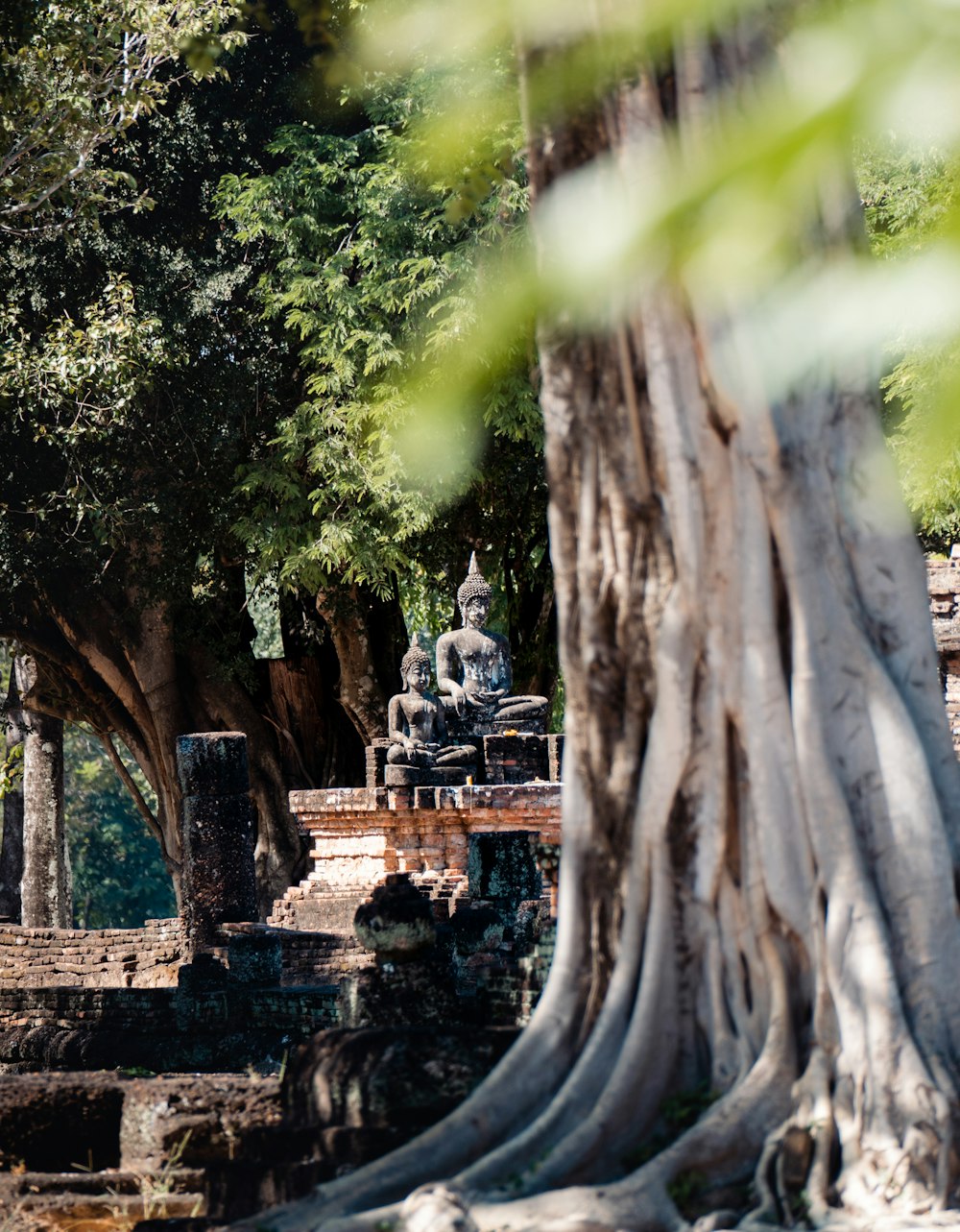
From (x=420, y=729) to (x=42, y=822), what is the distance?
751 centimetres

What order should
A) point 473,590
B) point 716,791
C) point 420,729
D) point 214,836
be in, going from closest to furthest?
point 716,791 < point 214,836 < point 420,729 < point 473,590

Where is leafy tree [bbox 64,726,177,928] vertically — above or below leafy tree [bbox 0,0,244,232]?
below

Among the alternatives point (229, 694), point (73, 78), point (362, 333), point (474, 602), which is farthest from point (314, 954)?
point (229, 694)

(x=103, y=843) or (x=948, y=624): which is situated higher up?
(x=948, y=624)

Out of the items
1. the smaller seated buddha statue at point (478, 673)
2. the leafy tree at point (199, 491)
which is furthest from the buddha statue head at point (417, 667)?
the leafy tree at point (199, 491)

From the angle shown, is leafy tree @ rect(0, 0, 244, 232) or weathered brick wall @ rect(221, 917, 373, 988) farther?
leafy tree @ rect(0, 0, 244, 232)

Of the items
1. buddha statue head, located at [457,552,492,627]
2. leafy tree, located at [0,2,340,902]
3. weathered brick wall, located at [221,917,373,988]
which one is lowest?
weathered brick wall, located at [221,917,373,988]

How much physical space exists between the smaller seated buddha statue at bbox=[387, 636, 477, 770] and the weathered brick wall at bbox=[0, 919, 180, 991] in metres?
2.65

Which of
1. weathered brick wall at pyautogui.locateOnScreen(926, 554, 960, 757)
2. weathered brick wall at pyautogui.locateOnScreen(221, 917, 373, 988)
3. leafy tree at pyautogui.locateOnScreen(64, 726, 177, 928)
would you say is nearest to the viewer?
weathered brick wall at pyautogui.locateOnScreen(221, 917, 373, 988)

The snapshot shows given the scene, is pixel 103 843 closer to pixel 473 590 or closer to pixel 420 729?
pixel 473 590

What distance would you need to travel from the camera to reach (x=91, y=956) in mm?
12773

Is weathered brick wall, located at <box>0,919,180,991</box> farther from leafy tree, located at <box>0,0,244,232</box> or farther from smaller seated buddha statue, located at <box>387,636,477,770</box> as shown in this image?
leafy tree, located at <box>0,0,244,232</box>

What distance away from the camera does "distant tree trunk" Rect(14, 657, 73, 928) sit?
20094mm

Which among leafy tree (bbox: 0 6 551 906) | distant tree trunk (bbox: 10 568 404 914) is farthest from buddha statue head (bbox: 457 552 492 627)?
distant tree trunk (bbox: 10 568 404 914)
